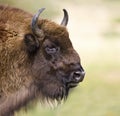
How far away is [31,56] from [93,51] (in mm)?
13421

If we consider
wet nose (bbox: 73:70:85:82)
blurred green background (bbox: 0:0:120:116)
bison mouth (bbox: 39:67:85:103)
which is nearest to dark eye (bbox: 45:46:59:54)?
bison mouth (bbox: 39:67:85:103)

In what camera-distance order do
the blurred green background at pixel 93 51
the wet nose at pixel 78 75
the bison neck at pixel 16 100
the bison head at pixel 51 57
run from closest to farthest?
the wet nose at pixel 78 75 < the bison head at pixel 51 57 < the bison neck at pixel 16 100 < the blurred green background at pixel 93 51

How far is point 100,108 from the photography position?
14594mm

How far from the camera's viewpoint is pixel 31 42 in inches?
365

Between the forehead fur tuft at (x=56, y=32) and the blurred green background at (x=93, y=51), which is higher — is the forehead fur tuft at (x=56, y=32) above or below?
above

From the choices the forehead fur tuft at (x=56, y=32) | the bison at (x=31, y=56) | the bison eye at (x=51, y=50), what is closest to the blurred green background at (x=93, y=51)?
the bison at (x=31, y=56)

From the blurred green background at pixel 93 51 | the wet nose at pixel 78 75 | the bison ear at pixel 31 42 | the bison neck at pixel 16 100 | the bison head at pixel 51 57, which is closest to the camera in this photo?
the wet nose at pixel 78 75

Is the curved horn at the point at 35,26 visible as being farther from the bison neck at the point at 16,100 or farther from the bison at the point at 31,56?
the bison neck at the point at 16,100

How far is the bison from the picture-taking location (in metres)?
9.23

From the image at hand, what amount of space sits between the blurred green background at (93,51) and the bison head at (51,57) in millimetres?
528

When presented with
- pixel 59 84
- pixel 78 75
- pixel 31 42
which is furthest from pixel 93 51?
pixel 78 75

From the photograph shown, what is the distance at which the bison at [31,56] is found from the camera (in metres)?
9.23

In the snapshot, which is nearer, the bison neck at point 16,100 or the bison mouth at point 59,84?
the bison mouth at point 59,84

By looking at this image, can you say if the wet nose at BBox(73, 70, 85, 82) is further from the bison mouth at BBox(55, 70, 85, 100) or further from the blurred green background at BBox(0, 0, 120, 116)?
the blurred green background at BBox(0, 0, 120, 116)
